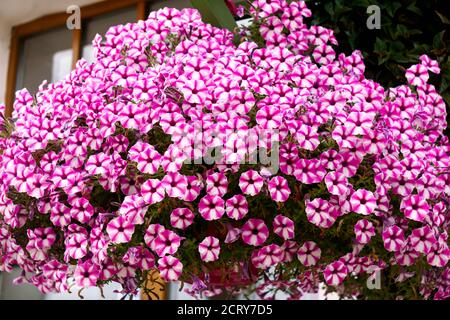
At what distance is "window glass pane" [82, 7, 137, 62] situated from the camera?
2.13 metres

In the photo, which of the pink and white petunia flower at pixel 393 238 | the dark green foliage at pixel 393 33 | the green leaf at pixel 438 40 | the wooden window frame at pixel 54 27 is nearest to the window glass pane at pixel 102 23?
the wooden window frame at pixel 54 27

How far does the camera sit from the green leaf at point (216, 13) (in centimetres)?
96

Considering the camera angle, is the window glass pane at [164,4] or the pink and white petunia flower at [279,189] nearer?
the pink and white petunia flower at [279,189]

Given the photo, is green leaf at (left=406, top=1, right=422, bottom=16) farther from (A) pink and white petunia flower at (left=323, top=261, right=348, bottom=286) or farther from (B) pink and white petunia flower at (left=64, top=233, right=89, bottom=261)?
(B) pink and white petunia flower at (left=64, top=233, right=89, bottom=261)

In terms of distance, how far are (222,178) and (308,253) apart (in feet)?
0.48

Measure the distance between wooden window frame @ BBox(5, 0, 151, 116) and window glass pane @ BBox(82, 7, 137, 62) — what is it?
0.01m

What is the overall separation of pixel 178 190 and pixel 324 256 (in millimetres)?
236

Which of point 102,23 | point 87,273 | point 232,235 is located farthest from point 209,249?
point 102,23

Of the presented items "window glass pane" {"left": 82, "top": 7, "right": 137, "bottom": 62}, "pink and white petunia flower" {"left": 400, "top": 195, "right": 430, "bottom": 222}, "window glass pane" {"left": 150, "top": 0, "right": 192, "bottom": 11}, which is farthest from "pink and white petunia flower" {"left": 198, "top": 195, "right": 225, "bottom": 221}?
"window glass pane" {"left": 82, "top": 7, "right": 137, "bottom": 62}

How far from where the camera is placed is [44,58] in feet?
7.58

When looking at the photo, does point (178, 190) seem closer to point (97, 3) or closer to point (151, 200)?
point (151, 200)

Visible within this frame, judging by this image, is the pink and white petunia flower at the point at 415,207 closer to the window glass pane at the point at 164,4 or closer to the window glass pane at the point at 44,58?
the window glass pane at the point at 164,4

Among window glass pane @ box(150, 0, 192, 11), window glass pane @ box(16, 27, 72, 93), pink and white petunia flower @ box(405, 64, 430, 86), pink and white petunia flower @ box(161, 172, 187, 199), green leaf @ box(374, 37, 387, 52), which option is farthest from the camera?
window glass pane @ box(16, 27, 72, 93)
